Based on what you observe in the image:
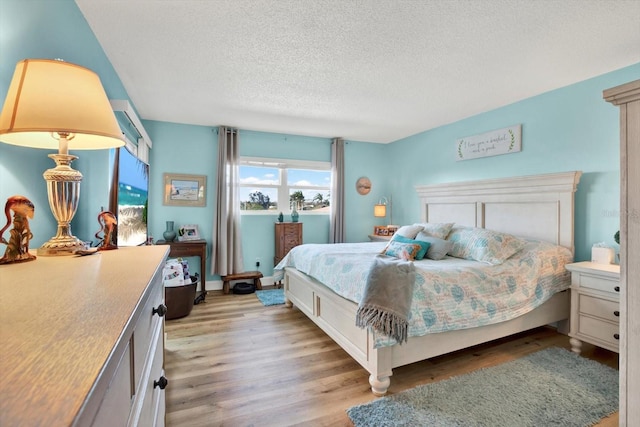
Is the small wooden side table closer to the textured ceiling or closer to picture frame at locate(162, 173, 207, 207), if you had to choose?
picture frame at locate(162, 173, 207, 207)

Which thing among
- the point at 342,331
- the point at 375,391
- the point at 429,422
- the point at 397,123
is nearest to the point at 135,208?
the point at 342,331

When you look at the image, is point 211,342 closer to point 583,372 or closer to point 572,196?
point 583,372

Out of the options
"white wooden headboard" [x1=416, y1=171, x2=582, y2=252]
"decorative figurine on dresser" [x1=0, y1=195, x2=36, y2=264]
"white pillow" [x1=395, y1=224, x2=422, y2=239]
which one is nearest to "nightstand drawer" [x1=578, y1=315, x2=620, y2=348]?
"white wooden headboard" [x1=416, y1=171, x2=582, y2=252]

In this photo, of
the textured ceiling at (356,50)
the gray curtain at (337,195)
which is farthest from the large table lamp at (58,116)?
the gray curtain at (337,195)

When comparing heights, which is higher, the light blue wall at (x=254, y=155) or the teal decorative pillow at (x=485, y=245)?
the light blue wall at (x=254, y=155)

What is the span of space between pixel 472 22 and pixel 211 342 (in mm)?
3179

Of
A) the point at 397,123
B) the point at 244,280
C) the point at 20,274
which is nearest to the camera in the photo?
the point at 20,274

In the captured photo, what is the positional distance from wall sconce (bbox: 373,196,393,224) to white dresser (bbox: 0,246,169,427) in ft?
14.8

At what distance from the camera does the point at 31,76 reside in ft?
3.20

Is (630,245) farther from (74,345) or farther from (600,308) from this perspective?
(74,345)

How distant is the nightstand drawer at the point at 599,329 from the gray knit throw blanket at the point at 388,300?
161 cm

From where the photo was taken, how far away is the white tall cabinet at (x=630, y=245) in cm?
126

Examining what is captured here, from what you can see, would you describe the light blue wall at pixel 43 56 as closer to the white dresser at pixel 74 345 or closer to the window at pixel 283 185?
the white dresser at pixel 74 345

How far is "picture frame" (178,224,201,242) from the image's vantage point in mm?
4145
